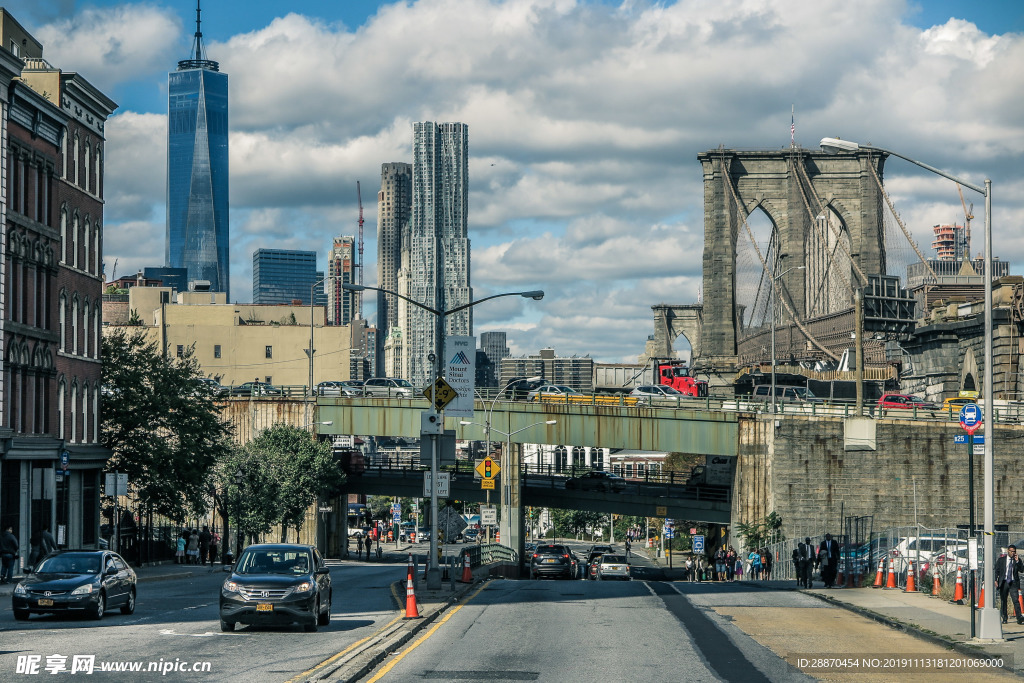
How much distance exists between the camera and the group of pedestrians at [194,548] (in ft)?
199

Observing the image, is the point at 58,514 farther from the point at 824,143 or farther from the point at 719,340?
the point at 719,340

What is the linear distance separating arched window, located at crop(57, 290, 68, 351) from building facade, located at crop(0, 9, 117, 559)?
0.31ft

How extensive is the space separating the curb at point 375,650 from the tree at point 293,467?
50.1 metres

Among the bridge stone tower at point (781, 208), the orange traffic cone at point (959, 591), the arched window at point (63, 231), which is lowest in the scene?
the orange traffic cone at point (959, 591)

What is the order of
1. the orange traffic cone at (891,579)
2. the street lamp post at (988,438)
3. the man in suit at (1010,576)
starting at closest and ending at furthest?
the street lamp post at (988,438)
the man in suit at (1010,576)
the orange traffic cone at (891,579)

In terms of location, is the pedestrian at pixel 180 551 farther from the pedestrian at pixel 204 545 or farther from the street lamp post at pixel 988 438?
the street lamp post at pixel 988 438

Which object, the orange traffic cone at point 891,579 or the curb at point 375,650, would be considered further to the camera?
the orange traffic cone at point 891,579

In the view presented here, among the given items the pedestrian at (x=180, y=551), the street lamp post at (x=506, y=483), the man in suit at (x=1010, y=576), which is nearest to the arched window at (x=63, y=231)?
the pedestrian at (x=180, y=551)

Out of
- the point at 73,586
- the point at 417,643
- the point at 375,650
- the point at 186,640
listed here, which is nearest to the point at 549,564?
the point at 73,586

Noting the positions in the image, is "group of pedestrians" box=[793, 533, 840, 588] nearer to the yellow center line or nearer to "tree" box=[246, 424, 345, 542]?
the yellow center line

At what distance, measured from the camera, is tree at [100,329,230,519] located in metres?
56.2

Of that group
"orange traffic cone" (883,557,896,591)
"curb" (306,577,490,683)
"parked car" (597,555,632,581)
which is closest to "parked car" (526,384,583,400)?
"parked car" (597,555,632,581)

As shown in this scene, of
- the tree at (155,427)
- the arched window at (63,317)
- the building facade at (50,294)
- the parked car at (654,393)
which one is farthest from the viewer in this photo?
the parked car at (654,393)

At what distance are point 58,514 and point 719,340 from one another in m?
82.3
